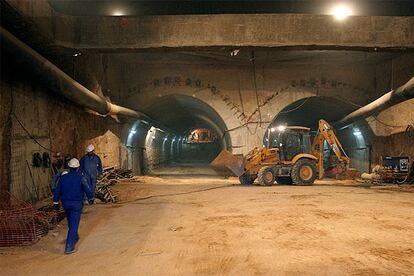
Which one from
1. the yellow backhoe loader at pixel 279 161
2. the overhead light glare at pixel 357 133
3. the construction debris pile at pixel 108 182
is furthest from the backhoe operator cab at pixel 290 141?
the construction debris pile at pixel 108 182

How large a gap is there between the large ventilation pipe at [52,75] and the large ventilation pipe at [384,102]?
9.76m

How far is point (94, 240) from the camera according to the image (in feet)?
18.2

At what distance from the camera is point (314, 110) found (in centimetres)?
1886

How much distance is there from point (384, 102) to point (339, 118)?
628cm

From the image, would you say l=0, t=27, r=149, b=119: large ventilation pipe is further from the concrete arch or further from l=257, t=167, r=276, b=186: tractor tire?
l=257, t=167, r=276, b=186: tractor tire

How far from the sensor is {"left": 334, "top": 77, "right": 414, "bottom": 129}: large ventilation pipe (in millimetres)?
10336

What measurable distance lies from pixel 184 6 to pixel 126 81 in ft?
16.1

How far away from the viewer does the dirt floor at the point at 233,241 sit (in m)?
4.23

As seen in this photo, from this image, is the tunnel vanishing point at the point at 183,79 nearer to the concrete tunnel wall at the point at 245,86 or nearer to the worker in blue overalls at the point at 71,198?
the concrete tunnel wall at the point at 245,86

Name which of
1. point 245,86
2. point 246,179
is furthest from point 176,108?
point 246,179

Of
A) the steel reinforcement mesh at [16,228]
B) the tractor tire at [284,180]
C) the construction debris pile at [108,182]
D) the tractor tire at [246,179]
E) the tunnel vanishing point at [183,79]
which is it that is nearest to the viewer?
the steel reinforcement mesh at [16,228]

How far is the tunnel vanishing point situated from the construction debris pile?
0.84 m

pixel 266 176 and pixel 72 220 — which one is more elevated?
pixel 72 220

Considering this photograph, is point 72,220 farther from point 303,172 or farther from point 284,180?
point 284,180
